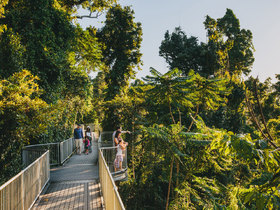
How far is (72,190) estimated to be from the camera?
25.7ft

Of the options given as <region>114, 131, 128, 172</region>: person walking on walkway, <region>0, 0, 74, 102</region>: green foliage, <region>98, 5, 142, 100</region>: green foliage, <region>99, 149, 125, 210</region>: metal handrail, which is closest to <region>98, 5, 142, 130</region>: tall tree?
<region>98, 5, 142, 100</region>: green foliage

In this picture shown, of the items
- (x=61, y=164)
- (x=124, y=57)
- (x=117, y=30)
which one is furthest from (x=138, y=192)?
(x=117, y=30)

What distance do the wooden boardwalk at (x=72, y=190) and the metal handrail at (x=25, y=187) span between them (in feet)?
1.43

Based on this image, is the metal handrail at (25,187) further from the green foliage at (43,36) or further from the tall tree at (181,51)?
the tall tree at (181,51)

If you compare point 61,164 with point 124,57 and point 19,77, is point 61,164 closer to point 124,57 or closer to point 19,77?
point 19,77

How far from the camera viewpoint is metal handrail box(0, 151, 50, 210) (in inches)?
177

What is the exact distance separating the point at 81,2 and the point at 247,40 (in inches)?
802

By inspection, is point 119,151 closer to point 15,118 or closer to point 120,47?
point 15,118

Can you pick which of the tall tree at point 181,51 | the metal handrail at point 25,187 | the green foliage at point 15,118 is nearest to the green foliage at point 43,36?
the green foliage at point 15,118

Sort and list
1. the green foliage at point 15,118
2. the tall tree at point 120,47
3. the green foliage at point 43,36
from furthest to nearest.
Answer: the tall tree at point 120,47, the green foliage at point 43,36, the green foliage at point 15,118

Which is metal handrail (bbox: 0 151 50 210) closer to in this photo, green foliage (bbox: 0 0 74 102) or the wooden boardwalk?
the wooden boardwalk

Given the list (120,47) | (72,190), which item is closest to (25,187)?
(72,190)

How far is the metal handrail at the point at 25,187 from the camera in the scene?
4.49 meters

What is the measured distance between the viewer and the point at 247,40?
25875mm
